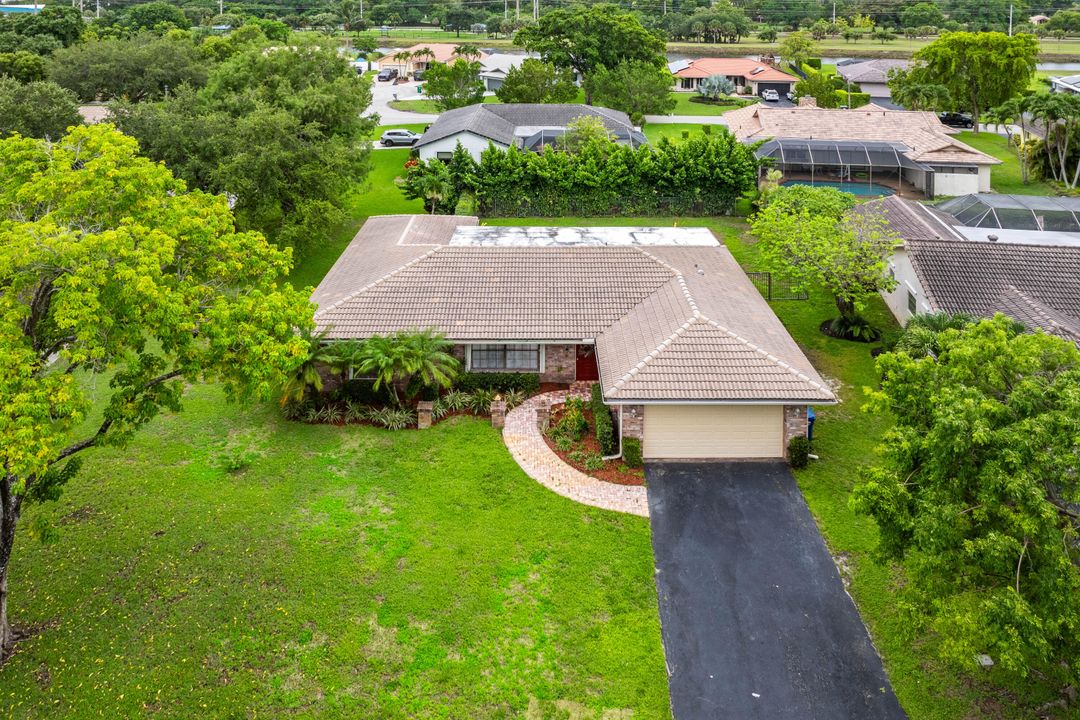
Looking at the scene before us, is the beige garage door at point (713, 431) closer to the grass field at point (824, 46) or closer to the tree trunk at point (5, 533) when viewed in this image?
the tree trunk at point (5, 533)

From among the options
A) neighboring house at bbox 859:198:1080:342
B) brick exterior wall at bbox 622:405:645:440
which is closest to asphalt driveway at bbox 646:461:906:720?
brick exterior wall at bbox 622:405:645:440

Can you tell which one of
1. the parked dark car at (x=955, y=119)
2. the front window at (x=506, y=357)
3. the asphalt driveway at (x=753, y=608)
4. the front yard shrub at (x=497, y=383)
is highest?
the parked dark car at (x=955, y=119)

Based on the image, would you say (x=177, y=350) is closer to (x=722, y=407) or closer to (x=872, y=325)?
(x=722, y=407)

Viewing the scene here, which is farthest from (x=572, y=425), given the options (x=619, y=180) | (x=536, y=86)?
(x=536, y=86)

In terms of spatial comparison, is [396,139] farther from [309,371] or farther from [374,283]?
[309,371]

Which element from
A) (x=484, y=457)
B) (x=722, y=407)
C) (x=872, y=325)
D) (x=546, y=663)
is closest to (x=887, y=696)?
(x=546, y=663)

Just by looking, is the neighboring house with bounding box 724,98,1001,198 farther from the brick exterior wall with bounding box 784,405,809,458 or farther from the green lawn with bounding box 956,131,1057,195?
the brick exterior wall with bounding box 784,405,809,458

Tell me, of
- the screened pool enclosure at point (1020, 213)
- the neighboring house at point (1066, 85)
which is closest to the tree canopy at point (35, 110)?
the screened pool enclosure at point (1020, 213)
